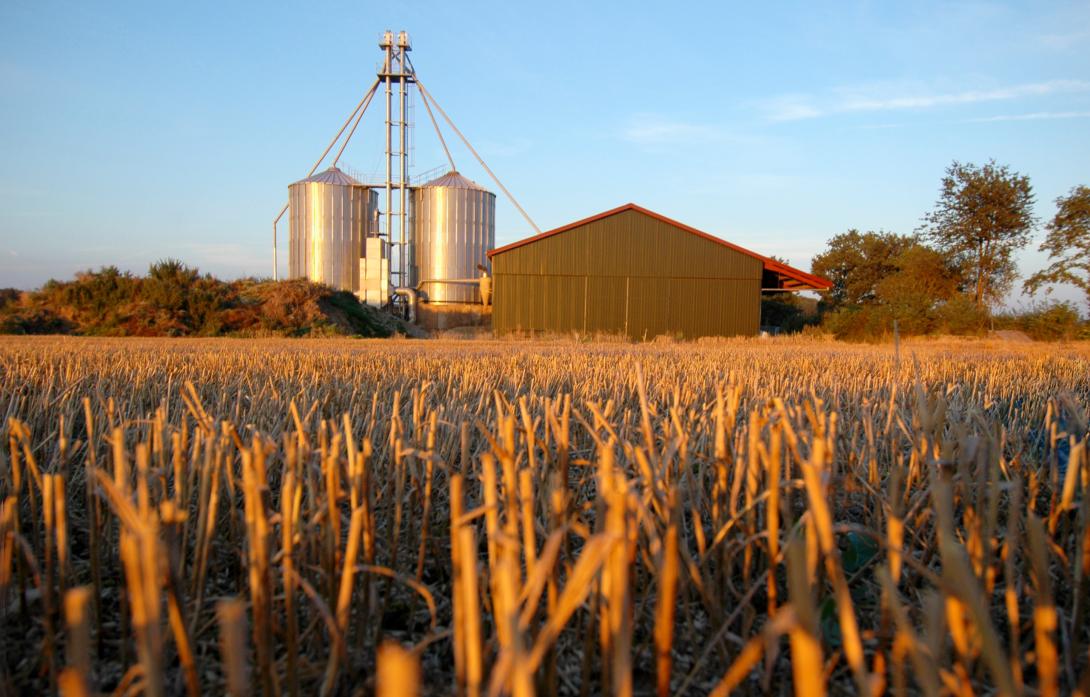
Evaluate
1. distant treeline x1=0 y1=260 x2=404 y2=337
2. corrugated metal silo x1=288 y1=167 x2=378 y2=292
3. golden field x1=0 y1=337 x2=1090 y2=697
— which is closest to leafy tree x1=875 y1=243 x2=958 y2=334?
corrugated metal silo x1=288 y1=167 x2=378 y2=292

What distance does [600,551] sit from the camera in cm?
66

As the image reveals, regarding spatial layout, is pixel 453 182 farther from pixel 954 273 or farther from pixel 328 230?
pixel 954 273

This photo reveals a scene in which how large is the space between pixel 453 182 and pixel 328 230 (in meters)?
6.08

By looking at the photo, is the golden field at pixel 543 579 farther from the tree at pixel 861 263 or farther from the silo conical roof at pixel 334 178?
the tree at pixel 861 263

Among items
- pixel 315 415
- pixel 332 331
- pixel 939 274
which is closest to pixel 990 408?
pixel 315 415

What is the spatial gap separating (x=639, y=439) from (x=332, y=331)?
19408 mm

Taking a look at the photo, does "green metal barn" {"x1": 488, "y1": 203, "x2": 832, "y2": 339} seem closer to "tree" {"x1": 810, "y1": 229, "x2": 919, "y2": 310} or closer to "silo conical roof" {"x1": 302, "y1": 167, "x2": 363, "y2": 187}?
"silo conical roof" {"x1": 302, "y1": 167, "x2": 363, "y2": 187}

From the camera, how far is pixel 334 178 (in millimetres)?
31453

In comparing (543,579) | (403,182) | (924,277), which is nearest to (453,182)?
(403,182)

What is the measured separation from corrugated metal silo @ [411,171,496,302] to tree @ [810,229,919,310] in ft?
84.8

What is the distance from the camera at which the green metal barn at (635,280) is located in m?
24.2

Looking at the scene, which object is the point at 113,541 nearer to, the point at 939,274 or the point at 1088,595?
the point at 1088,595

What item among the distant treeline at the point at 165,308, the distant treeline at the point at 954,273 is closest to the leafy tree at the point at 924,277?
the distant treeline at the point at 954,273

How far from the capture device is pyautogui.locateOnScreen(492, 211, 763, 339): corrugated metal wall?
24.2 metres
